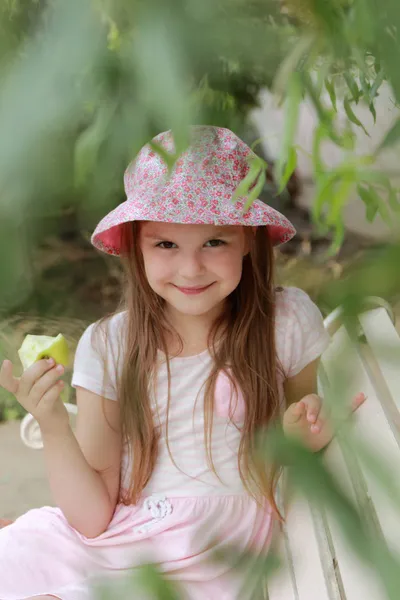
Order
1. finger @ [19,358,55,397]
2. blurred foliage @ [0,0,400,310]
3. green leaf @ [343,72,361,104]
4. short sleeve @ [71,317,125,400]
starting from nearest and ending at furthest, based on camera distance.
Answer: blurred foliage @ [0,0,400,310] → green leaf @ [343,72,361,104] → finger @ [19,358,55,397] → short sleeve @ [71,317,125,400]

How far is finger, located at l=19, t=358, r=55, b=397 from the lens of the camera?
103cm

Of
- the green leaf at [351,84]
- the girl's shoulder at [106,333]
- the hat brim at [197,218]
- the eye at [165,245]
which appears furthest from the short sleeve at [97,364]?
the green leaf at [351,84]

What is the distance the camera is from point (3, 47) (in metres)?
0.21

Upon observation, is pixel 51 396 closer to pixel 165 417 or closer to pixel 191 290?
pixel 191 290

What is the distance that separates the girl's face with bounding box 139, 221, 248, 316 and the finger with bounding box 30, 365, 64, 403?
24 centimetres

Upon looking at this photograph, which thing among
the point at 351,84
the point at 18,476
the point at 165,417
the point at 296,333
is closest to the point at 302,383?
the point at 296,333

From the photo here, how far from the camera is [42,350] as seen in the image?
0.97 metres

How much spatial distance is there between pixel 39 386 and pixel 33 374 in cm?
4

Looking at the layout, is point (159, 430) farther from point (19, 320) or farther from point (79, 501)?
point (19, 320)

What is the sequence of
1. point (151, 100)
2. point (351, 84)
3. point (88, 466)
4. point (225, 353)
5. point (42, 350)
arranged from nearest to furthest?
point (151, 100), point (351, 84), point (42, 350), point (88, 466), point (225, 353)

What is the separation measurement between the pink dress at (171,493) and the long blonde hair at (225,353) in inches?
1.0

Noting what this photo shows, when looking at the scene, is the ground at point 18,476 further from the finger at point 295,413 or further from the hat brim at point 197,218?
the finger at point 295,413

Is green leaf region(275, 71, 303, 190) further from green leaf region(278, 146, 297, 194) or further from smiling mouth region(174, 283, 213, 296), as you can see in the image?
smiling mouth region(174, 283, 213, 296)

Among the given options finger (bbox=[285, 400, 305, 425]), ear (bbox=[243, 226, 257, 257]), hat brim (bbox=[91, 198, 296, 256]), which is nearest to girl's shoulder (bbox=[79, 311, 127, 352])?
hat brim (bbox=[91, 198, 296, 256])
